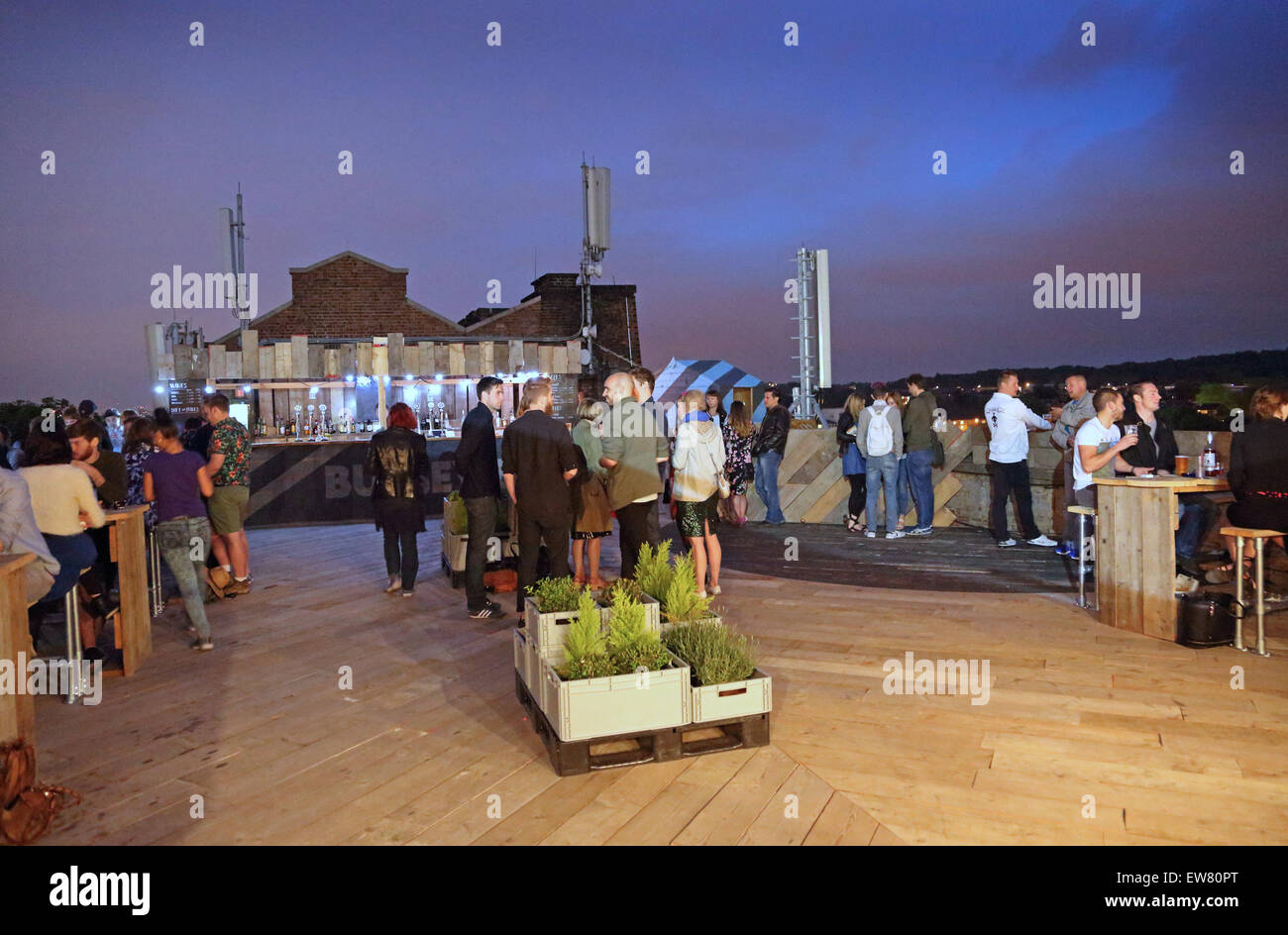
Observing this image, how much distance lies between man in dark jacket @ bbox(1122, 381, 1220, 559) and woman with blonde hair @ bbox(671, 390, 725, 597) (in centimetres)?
331

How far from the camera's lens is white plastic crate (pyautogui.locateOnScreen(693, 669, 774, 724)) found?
395 centimetres

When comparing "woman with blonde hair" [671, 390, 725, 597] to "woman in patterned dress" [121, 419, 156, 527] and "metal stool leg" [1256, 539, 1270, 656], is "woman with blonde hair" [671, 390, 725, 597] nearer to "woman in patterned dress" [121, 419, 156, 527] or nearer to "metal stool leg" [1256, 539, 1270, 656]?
"metal stool leg" [1256, 539, 1270, 656]

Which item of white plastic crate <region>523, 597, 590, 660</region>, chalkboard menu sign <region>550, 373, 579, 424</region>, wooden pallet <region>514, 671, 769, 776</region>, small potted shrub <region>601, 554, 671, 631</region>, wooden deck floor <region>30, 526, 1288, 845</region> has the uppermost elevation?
chalkboard menu sign <region>550, 373, 579, 424</region>

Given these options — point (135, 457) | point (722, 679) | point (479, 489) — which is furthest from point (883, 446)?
point (135, 457)

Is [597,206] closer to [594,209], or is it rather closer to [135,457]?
[594,209]

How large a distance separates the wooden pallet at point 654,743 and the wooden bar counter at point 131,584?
9.63 feet

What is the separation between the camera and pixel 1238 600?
552 cm

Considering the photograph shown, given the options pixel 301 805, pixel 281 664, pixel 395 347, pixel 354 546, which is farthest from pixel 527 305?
pixel 301 805

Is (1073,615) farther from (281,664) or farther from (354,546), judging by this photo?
(354,546)

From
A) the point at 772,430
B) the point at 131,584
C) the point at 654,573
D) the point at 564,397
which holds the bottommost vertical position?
the point at 131,584

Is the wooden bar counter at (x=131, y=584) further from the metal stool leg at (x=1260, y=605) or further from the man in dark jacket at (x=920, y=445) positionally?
the man in dark jacket at (x=920, y=445)

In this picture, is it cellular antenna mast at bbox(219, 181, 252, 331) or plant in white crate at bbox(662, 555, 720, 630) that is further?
cellular antenna mast at bbox(219, 181, 252, 331)

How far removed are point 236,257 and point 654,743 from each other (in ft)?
65.9

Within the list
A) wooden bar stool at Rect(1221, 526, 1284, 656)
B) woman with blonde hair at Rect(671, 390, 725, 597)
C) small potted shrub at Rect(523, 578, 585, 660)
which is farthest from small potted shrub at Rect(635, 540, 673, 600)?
wooden bar stool at Rect(1221, 526, 1284, 656)
